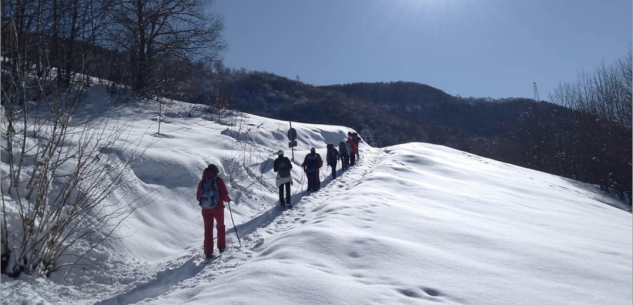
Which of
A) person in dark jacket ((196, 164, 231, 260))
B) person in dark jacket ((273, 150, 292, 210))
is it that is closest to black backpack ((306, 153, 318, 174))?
person in dark jacket ((273, 150, 292, 210))

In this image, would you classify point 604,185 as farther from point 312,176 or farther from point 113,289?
point 113,289

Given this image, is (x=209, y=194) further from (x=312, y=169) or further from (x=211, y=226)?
(x=312, y=169)

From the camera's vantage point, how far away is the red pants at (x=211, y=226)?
26.1ft

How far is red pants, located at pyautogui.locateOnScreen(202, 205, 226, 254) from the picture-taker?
7.96m

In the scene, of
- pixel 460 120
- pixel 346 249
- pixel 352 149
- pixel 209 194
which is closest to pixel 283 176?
pixel 209 194

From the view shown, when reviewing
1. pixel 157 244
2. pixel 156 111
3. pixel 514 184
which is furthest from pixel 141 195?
pixel 514 184

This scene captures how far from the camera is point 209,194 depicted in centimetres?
812

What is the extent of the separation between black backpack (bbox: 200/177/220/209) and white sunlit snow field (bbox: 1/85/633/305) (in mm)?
933

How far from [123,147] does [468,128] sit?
4816 inches

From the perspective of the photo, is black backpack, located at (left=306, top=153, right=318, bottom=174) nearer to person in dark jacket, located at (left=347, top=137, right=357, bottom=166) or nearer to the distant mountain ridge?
person in dark jacket, located at (left=347, top=137, right=357, bottom=166)

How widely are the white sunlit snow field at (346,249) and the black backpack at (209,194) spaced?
933 millimetres

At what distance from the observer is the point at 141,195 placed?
1028cm

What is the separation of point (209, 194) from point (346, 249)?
2640 mm

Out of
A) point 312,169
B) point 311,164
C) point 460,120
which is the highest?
point 460,120
